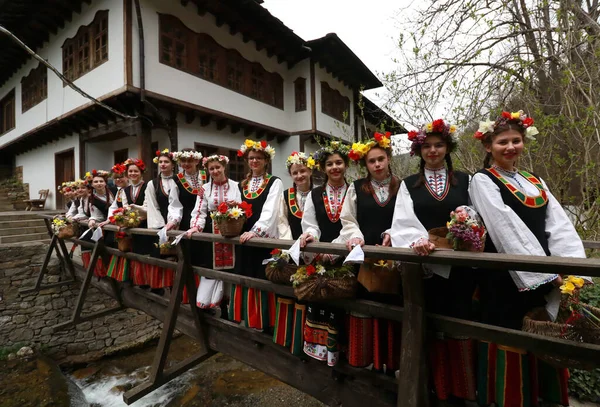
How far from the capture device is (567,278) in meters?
1.60

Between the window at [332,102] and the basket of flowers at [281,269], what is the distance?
9.49m

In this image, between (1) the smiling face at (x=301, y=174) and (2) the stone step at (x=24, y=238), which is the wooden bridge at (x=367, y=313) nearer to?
(1) the smiling face at (x=301, y=174)

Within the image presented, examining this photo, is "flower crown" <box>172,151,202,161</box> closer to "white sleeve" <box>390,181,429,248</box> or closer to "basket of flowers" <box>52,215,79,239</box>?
"white sleeve" <box>390,181,429,248</box>

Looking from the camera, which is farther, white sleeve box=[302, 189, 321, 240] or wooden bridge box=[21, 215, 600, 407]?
white sleeve box=[302, 189, 321, 240]

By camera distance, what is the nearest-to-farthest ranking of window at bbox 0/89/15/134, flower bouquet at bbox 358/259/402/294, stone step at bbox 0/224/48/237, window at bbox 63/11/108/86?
flower bouquet at bbox 358/259/402/294 < window at bbox 63/11/108/86 < stone step at bbox 0/224/48/237 < window at bbox 0/89/15/134

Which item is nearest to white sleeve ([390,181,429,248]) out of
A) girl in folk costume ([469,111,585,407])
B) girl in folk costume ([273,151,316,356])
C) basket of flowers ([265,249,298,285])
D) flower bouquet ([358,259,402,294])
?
flower bouquet ([358,259,402,294])

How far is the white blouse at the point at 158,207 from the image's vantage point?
390 cm

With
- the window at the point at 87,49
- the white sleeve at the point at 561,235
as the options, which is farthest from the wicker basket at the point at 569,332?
the window at the point at 87,49

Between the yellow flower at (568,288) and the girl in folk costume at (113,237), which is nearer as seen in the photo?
Result: the yellow flower at (568,288)

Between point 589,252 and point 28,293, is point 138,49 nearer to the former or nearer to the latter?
point 28,293

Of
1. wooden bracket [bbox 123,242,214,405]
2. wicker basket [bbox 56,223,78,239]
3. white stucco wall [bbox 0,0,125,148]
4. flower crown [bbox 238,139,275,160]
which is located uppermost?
white stucco wall [bbox 0,0,125,148]

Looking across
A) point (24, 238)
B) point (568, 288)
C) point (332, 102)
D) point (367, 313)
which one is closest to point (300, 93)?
point (332, 102)

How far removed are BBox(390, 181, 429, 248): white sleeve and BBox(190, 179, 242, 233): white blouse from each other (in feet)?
6.43

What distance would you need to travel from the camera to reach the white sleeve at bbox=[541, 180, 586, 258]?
1772 mm
